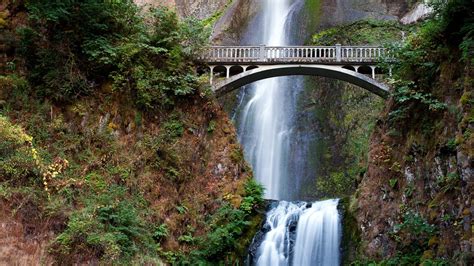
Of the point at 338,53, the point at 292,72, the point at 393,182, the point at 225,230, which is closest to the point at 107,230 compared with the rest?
the point at 225,230

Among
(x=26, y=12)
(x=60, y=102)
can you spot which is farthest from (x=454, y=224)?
(x=26, y=12)

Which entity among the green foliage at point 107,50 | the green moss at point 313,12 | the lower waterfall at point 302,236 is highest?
the green moss at point 313,12

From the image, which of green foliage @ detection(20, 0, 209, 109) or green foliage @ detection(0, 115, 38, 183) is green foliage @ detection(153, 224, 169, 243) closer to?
green foliage @ detection(0, 115, 38, 183)

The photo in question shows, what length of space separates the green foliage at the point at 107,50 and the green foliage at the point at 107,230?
13.1ft

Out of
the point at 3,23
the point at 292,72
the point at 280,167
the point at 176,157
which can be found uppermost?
the point at 3,23

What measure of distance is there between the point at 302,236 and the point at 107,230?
23.3ft

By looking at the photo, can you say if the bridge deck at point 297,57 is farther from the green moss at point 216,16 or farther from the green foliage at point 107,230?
the green moss at point 216,16

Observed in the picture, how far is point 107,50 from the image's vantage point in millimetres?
16000

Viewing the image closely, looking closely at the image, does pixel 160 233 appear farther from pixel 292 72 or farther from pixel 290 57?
pixel 290 57

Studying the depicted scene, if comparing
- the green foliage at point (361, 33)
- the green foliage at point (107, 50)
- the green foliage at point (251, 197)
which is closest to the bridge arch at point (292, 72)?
the green foliage at point (107, 50)

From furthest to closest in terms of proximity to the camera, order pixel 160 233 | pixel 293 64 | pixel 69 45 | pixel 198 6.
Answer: pixel 198 6 → pixel 293 64 → pixel 69 45 → pixel 160 233

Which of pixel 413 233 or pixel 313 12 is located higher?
pixel 313 12

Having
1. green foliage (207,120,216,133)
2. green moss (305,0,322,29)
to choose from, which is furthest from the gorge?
green moss (305,0,322,29)

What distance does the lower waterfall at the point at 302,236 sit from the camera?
53.1 ft
